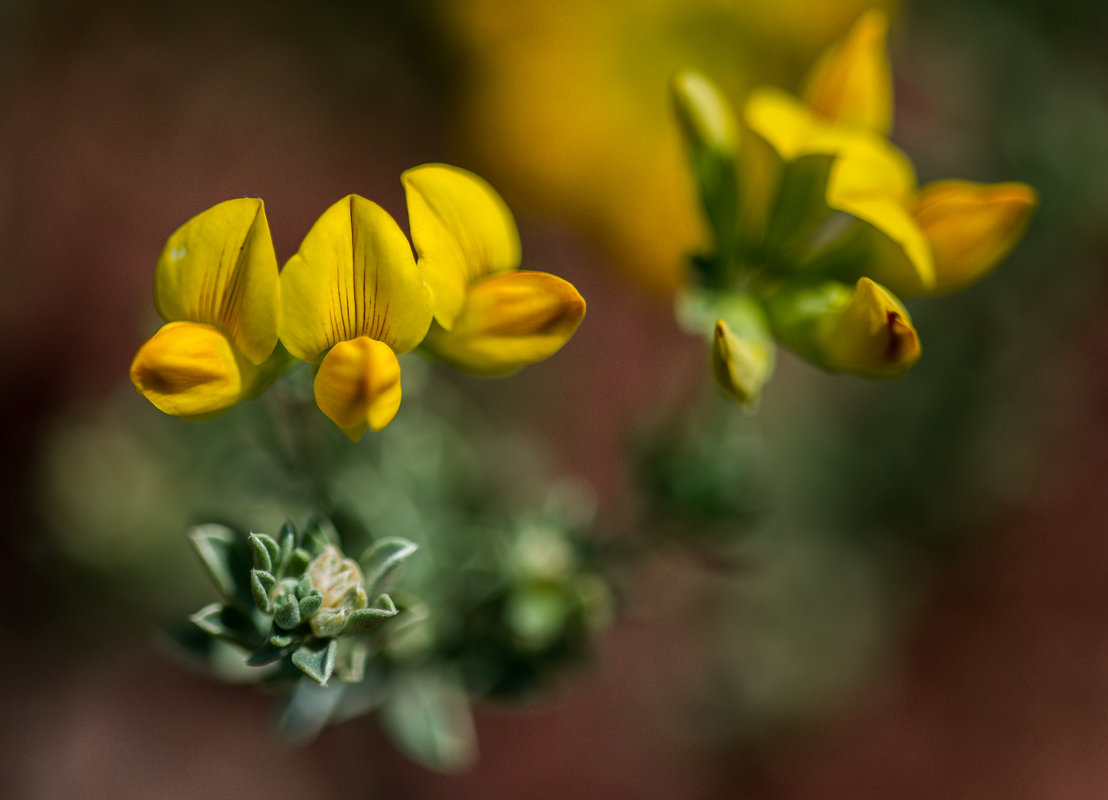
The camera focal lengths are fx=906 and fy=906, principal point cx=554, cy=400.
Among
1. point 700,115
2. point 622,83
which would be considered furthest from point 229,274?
point 622,83

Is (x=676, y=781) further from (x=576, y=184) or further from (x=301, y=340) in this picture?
(x=301, y=340)

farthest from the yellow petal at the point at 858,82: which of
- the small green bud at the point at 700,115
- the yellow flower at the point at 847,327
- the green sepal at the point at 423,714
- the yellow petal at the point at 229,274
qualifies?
the green sepal at the point at 423,714

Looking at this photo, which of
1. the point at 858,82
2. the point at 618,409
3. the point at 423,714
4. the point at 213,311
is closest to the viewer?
the point at 213,311

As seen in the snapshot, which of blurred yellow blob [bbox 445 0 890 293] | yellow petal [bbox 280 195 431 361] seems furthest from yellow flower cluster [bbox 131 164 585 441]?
blurred yellow blob [bbox 445 0 890 293]

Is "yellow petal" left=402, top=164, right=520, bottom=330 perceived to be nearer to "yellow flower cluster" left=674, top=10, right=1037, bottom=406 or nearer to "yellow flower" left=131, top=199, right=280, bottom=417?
"yellow flower" left=131, top=199, right=280, bottom=417

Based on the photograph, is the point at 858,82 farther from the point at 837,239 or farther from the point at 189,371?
the point at 189,371

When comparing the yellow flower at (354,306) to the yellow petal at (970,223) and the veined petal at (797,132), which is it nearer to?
the veined petal at (797,132)

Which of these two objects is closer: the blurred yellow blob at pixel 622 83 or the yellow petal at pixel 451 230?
the yellow petal at pixel 451 230
